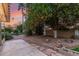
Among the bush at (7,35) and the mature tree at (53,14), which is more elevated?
the mature tree at (53,14)

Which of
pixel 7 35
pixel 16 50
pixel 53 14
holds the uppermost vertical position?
pixel 53 14

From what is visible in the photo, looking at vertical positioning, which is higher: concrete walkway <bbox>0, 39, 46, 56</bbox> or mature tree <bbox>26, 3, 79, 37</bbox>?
mature tree <bbox>26, 3, 79, 37</bbox>

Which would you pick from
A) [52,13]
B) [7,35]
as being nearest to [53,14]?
[52,13]

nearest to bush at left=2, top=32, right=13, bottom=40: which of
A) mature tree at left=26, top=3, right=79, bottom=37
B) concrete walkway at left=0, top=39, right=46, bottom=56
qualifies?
concrete walkway at left=0, top=39, right=46, bottom=56

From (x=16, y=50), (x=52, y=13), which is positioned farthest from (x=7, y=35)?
(x=52, y=13)

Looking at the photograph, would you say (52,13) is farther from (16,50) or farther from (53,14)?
(16,50)

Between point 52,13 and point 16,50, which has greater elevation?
point 52,13

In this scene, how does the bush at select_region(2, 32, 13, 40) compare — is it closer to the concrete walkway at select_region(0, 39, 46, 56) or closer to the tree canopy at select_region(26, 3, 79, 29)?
the concrete walkway at select_region(0, 39, 46, 56)

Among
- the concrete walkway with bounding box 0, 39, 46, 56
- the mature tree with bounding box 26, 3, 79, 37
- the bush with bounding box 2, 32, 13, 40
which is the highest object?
the mature tree with bounding box 26, 3, 79, 37

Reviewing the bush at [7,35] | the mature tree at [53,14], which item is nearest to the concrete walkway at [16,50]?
the bush at [7,35]

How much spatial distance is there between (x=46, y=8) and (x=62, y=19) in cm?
20

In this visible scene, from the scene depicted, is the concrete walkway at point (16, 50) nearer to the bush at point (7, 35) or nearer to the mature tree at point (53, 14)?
the bush at point (7, 35)

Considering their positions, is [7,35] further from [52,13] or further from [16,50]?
[52,13]

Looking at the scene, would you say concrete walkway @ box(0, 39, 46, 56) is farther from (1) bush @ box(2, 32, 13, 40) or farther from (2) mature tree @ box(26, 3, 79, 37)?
(2) mature tree @ box(26, 3, 79, 37)
